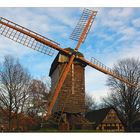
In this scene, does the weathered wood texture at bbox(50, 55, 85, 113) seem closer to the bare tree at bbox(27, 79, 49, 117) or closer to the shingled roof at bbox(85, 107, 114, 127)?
the bare tree at bbox(27, 79, 49, 117)

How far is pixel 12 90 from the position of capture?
29578mm

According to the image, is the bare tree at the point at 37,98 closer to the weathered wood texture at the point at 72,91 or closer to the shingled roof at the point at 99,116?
the shingled roof at the point at 99,116

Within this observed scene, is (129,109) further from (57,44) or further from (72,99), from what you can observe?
(57,44)

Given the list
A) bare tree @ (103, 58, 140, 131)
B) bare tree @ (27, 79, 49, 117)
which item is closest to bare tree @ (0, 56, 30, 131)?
bare tree @ (27, 79, 49, 117)

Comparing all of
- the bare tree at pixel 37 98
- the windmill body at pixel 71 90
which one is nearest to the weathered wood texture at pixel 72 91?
the windmill body at pixel 71 90

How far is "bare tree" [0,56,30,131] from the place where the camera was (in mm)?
29453

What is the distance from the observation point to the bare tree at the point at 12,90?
1160 inches

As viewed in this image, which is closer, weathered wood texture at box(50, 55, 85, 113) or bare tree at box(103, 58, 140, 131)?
weathered wood texture at box(50, 55, 85, 113)

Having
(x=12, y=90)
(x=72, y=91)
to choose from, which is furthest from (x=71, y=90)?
(x=12, y=90)

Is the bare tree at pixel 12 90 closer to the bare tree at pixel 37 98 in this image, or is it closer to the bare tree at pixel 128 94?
the bare tree at pixel 37 98

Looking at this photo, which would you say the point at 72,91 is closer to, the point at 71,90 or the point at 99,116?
the point at 71,90

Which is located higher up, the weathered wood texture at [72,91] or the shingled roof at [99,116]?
the weathered wood texture at [72,91]

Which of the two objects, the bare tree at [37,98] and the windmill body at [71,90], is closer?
the windmill body at [71,90]

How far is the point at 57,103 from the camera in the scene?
23359 millimetres
